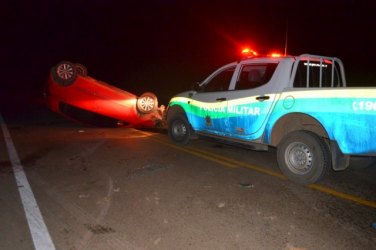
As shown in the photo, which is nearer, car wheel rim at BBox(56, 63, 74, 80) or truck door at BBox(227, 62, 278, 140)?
truck door at BBox(227, 62, 278, 140)

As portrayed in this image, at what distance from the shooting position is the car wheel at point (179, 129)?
Result: 8.23 m

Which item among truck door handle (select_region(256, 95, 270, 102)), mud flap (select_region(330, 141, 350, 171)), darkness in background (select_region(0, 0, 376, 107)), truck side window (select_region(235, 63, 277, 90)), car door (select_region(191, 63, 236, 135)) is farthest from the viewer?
darkness in background (select_region(0, 0, 376, 107))

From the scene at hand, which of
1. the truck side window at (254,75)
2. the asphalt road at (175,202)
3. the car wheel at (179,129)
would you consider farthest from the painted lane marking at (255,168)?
the truck side window at (254,75)

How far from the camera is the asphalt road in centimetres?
391

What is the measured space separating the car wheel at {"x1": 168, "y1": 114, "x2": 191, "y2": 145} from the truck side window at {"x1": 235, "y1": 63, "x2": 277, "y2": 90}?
5.86ft

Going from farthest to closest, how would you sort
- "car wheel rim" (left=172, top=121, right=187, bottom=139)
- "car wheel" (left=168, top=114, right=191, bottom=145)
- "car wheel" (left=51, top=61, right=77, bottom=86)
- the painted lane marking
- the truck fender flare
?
"car wheel" (left=51, top=61, right=77, bottom=86)
"car wheel rim" (left=172, top=121, right=187, bottom=139)
"car wheel" (left=168, top=114, right=191, bottom=145)
the truck fender flare
the painted lane marking

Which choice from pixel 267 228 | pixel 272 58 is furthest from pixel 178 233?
pixel 272 58

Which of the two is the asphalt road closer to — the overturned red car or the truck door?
the truck door

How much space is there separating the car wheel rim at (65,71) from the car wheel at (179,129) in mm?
4262

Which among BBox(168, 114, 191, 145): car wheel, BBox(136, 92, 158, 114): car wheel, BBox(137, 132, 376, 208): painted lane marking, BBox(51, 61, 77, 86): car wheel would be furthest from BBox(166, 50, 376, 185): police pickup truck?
BBox(51, 61, 77, 86): car wheel

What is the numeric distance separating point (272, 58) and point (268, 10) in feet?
91.8

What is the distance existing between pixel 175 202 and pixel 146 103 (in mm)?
6505

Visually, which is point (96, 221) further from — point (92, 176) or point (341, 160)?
point (341, 160)

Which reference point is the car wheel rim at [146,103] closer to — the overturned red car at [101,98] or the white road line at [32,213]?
the overturned red car at [101,98]
